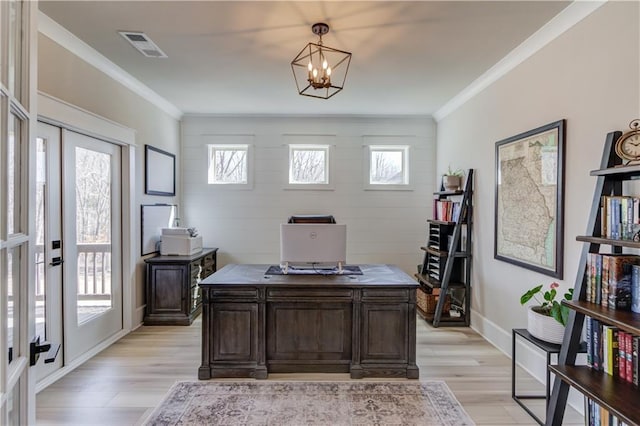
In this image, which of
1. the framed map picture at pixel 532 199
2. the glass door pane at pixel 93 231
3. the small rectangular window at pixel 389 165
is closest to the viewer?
the framed map picture at pixel 532 199

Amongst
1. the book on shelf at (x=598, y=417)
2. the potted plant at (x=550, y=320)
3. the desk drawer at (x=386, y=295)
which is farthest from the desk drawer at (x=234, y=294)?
the book on shelf at (x=598, y=417)

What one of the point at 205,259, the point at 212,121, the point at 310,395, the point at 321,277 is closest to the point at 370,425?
the point at 310,395

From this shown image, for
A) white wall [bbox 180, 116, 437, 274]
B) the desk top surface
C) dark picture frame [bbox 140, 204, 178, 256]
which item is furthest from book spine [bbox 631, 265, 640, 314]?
dark picture frame [bbox 140, 204, 178, 256]

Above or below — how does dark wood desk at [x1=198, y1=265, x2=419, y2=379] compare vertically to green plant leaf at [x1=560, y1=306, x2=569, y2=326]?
below

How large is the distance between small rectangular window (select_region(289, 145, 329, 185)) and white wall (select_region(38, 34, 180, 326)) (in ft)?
5.62

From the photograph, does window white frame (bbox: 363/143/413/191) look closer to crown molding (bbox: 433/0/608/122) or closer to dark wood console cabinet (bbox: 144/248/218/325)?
crown molding (bbox: 433/0/608/122)

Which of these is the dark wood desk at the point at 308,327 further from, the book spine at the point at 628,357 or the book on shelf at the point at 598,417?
the book spine at the point at 628,357

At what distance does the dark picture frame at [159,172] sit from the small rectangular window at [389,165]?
9.47ft

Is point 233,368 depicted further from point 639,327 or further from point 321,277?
point 639,327

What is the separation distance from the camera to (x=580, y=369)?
6.37 ft

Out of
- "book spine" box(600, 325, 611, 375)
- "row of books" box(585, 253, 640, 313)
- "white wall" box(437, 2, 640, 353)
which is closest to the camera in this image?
"row of books" box(585, 253, 640, 313)

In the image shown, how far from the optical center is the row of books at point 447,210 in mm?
4211

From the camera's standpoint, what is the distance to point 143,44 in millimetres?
2980

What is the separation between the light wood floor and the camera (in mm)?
2402
